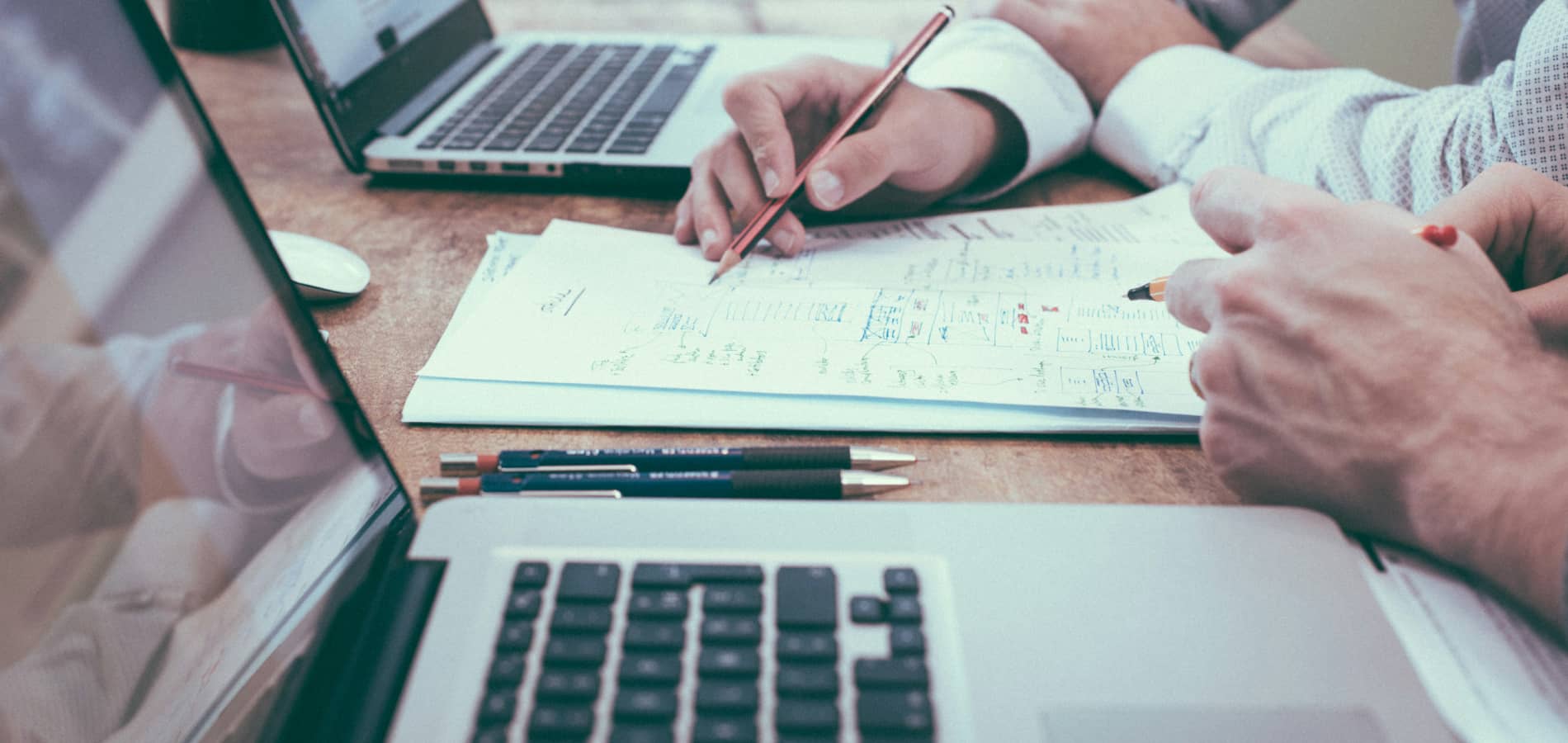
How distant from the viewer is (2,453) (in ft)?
0.73

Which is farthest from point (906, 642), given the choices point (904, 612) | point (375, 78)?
point (375, 78)

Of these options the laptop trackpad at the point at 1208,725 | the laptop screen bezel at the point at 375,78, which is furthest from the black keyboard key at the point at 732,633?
the laptop screen bezel at the point at 375,78

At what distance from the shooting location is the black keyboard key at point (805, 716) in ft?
0.87

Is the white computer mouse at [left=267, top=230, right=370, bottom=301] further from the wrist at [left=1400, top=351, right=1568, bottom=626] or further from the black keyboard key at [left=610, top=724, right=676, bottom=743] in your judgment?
the wrist at [left=1400, top=351, right=1568, bottom=626]

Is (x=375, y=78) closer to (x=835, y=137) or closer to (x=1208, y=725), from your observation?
(x=835, y=137)

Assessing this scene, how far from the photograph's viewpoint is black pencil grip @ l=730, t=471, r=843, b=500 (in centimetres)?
38

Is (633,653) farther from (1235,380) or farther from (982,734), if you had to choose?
(1235,380)

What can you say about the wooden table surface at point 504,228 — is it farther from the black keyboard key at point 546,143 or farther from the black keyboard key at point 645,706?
the black keyboard key at point 645,706

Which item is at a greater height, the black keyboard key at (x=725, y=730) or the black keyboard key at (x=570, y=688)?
the black keyboard key at (x=570, y=688)

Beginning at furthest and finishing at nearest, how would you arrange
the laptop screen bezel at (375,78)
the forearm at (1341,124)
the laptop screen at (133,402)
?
the laptop screen bezel at (375,78) < the forearm at (1341,124) < the laptop screen at (133,402)

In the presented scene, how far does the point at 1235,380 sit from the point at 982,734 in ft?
0.70

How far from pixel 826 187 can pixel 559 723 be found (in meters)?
0.40

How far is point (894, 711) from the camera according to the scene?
27 centimetres

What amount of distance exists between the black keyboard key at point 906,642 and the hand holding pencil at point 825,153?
0.34 m
